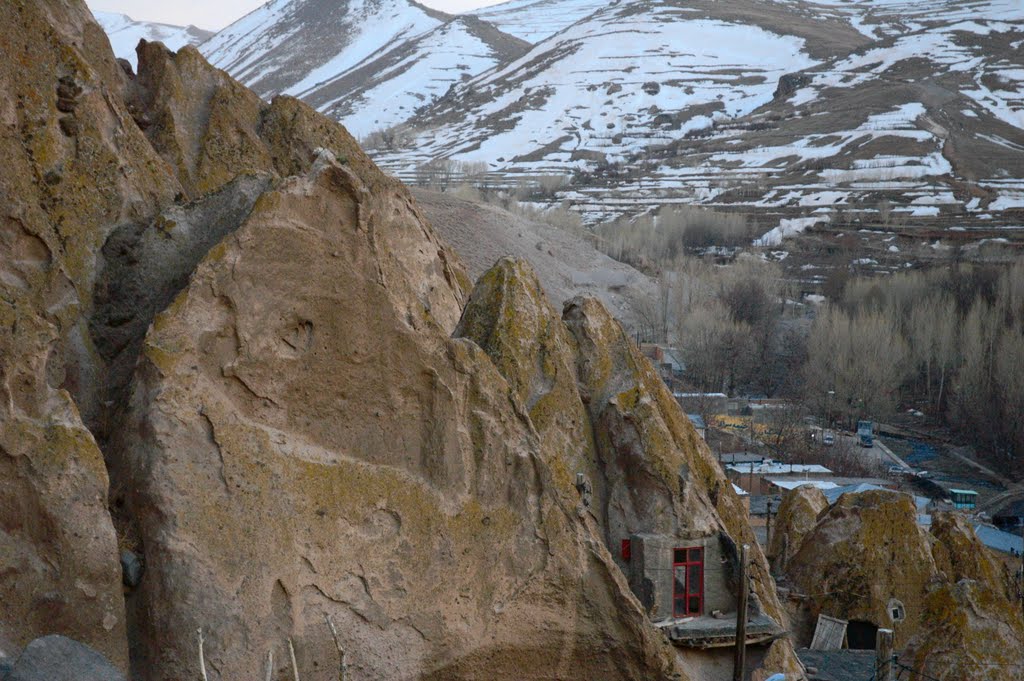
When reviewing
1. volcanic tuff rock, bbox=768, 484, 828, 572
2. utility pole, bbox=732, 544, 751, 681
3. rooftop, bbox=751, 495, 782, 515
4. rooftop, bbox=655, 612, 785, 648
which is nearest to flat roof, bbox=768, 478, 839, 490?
rooftop, bbox=751, 495, 782, 515

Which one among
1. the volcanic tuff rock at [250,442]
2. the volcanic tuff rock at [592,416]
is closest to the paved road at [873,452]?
the volcanic tuff rock at [592,416]

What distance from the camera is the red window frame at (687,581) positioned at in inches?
467

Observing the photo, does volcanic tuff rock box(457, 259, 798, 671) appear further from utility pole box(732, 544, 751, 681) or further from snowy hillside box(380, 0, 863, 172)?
snowy hillside box(380, 0, 863, 172)

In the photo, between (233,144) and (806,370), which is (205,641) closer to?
(233,144)

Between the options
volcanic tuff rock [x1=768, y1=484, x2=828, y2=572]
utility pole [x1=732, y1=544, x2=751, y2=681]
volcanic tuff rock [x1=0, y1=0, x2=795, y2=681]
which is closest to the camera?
volcanic tuff rock [x1=0, y1=0, x2=795, y2=681]

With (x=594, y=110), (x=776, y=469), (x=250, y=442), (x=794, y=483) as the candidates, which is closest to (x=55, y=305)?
(x=250, y=442)

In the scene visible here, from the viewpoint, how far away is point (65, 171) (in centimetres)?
938

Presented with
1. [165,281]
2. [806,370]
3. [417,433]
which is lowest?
[806,370]

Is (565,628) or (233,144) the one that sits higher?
(233,144)

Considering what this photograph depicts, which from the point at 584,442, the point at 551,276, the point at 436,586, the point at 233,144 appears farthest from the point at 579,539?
the point at 551,276

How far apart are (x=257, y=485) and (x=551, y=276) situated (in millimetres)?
66673

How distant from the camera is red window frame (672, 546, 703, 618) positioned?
11.9 metres

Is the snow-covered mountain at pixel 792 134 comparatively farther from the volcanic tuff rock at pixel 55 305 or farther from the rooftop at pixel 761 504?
the volcanic tuff rock at pixel 55 305

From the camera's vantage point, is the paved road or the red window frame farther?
the paved road
